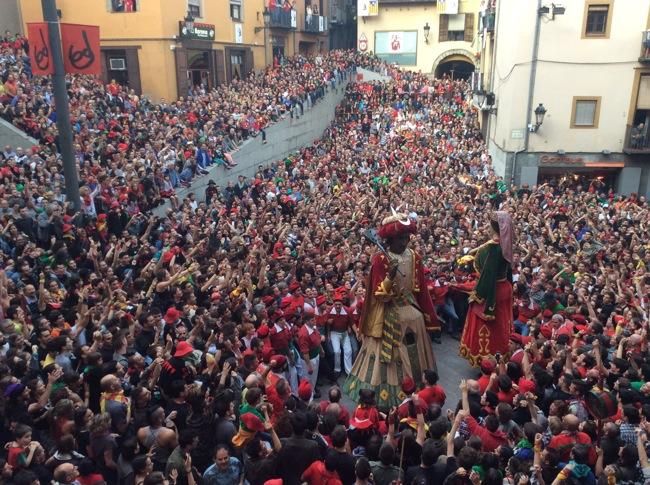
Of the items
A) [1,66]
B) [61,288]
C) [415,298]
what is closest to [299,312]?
[415,298]

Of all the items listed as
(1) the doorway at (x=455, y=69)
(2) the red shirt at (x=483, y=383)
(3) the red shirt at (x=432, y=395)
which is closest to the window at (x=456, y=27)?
(1) the doorway at (x=455, y=69)

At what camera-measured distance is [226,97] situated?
2238 cm

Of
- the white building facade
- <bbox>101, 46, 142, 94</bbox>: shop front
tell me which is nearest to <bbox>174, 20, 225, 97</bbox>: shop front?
<bbox>101, 46, 142, 94</bbox>: shop front

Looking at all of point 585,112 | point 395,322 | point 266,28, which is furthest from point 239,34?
point 395,322

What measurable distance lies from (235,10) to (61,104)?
18863 millimetres

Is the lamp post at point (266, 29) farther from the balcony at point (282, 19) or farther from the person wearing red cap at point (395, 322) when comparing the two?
the person wearing red cap at point (395, 322)

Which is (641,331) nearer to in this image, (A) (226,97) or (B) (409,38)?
(A) (226,97)

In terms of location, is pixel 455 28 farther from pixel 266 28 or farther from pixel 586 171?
pixel 586 171

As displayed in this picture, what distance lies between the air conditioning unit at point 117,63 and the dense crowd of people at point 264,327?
216 inches

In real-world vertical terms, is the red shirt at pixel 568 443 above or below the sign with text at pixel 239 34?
below

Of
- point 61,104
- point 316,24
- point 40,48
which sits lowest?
point 61,104

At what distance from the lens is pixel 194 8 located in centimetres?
2405

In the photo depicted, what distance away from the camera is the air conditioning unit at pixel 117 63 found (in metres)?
23.0

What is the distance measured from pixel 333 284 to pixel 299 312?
1.43 metres
